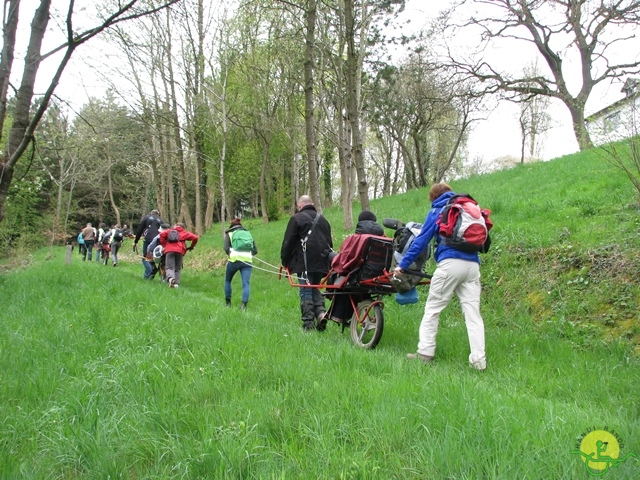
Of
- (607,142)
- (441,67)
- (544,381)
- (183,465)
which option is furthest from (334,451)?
(441,67)

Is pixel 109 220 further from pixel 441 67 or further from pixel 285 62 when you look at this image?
pixel 441 67

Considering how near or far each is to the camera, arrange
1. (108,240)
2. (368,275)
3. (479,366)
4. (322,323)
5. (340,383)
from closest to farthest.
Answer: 1. (340,383)
2. (479,366)
3. (368,275)
4. (322,323)
5. (108,240)

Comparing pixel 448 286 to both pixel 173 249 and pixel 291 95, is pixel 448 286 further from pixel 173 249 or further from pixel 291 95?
pixel 291 95

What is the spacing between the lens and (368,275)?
5.38 meters

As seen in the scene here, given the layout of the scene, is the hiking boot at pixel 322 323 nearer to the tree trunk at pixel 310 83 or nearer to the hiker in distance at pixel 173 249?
the hiker in distance at pixel 173 249

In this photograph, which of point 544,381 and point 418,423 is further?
point 544,381

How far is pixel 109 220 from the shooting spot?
173 feet

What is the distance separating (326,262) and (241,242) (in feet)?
8.53

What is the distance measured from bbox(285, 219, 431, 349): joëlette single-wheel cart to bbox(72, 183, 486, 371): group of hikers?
A: 292mm

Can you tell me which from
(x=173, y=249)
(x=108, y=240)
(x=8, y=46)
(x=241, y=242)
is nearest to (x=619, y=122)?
(x=241, y=242)

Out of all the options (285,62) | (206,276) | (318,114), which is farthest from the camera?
(318,114)

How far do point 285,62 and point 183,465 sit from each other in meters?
19.7

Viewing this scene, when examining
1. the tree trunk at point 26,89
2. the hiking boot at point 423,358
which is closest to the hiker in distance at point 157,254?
the tree trunk at point 26,89

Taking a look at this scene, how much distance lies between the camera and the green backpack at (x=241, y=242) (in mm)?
8703
